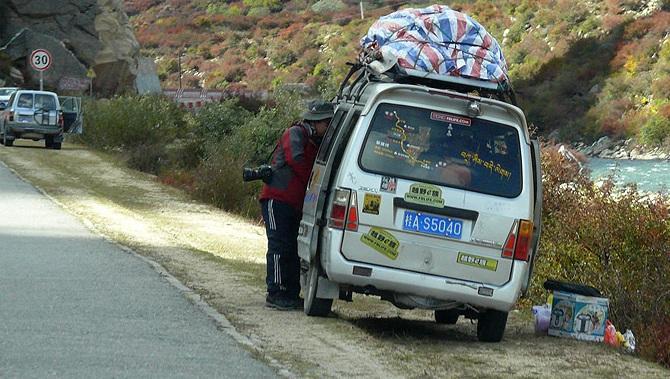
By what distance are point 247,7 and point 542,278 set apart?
114 m

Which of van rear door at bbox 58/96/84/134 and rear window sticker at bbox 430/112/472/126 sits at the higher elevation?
rear window sticker at bbox 430/112/472/126

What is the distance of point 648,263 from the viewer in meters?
16.6

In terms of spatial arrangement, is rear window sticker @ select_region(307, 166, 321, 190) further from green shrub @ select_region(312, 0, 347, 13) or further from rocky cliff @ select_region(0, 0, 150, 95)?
green shrub @ select_region(312, 0, 347, 13)

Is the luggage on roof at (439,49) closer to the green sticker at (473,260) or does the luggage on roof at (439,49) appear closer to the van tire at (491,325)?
the green sticker at (473,260)

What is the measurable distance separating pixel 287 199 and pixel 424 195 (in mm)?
1929

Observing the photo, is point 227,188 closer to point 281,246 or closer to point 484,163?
point 281,246

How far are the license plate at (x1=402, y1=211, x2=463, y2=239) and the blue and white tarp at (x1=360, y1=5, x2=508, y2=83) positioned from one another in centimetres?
137

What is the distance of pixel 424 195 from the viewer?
36.5 ft

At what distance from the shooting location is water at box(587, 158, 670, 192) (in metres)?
35.2

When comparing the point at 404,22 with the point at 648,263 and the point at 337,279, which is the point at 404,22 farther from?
the point at 648,263

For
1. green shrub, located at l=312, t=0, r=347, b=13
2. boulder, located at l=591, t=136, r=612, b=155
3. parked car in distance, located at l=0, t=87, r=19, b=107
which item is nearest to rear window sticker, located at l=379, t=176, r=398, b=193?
parked car in distance, located at l=0, t=87, r=19, b=107

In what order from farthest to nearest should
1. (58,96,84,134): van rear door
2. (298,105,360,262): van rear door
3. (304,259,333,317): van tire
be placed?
1. (58,96,84,134): van rear door
2. (304,259,333,317): van tire
3. (298,105,360,262): van rear door

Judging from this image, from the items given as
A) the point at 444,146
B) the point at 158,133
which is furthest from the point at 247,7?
the point at 444,146

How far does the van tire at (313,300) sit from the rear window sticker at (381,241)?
0.80 metres
